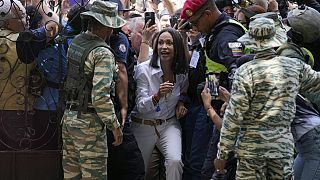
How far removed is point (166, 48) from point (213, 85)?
0.96 meters

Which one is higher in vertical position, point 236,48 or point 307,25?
point 307,25

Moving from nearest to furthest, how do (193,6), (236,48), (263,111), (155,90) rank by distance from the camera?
(263,111), (236,48), (193,6), (155,90)

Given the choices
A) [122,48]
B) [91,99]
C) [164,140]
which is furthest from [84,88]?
[164,140]

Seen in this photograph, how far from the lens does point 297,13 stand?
426 cm

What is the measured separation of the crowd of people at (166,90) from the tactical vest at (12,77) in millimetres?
10

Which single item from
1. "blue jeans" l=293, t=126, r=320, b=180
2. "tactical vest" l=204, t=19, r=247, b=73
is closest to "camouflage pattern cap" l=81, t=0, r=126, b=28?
"tactical vest" l=204, t=19, r=247, b=73

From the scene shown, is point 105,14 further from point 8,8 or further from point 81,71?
point 8,8

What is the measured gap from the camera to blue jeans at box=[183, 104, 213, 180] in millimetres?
5074

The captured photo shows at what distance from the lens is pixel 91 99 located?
4.43 metres

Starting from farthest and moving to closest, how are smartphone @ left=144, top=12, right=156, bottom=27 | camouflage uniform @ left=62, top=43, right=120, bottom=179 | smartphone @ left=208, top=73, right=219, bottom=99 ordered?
1. smartphone @ left=144, top=12, right=156, bottom=27
2. smartphone @ left=208, top=73, right=219, bottom=99
3. camouflage uniform @ left=62, top=43, right=120, bottom=179

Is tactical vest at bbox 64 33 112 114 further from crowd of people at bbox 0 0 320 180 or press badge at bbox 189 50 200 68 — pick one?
press badge at bbox 189 50 200 68

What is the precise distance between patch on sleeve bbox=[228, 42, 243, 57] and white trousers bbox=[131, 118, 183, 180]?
4.32 ft

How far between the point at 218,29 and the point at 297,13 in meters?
0.72

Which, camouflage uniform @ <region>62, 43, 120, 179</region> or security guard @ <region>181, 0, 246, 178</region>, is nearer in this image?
camouflage uniform @ <region>62, 43, 120, 179</region>
